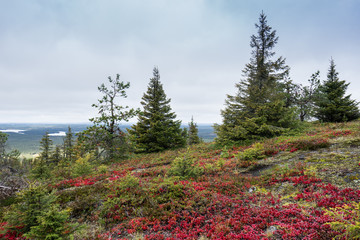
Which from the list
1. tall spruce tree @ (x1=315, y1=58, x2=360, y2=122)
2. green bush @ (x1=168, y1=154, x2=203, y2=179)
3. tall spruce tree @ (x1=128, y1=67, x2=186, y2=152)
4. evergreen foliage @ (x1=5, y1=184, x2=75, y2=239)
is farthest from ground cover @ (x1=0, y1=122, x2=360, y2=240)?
tall spruce tree @ (x1=315, y1=58, x2=360, y2=122)

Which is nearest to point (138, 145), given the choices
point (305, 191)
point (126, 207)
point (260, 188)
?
Answer: point (126, 207)

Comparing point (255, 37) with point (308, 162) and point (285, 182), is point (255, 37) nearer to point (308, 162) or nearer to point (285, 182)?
point (308, 162)

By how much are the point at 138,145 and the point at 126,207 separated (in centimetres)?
1502

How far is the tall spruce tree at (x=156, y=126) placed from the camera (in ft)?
69.7

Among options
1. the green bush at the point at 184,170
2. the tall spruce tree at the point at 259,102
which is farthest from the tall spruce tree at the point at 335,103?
the green bush at the point at 184,170

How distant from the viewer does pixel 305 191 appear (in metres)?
6.20

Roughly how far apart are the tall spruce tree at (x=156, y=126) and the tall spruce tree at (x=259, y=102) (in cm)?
623

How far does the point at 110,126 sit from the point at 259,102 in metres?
18.2

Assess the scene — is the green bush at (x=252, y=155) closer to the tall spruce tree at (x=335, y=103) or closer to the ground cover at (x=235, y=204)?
the ground cover at (x=235, y=204)

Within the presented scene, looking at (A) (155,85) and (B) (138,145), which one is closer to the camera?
(B) (138,145)

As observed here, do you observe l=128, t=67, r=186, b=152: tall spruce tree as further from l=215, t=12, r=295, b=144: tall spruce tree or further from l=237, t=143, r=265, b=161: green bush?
l=237, t=143, r=265, b=161: green bush

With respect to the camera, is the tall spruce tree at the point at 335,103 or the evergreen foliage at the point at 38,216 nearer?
the evergreen foliage at the point at 38,216

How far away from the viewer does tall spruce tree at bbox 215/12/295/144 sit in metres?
16.8

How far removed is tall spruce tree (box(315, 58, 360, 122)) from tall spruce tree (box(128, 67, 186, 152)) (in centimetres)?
2203
